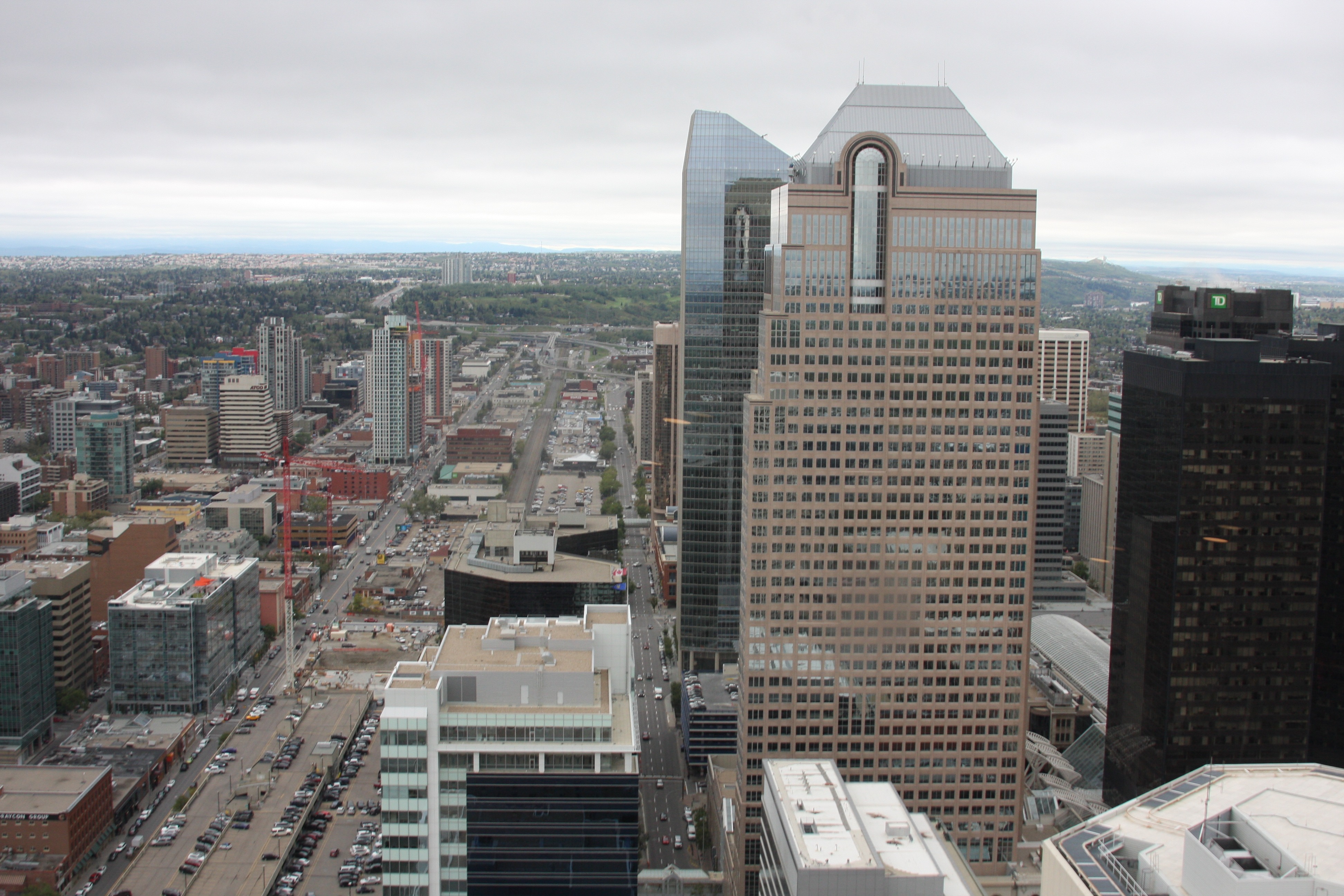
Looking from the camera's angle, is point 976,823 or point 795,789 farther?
point 976,823

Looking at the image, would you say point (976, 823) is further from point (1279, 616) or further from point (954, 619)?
point (1279, 616)

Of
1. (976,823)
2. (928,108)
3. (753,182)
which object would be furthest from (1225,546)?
(753,182)

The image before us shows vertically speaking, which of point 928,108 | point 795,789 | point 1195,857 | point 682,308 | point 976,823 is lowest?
point 976,823

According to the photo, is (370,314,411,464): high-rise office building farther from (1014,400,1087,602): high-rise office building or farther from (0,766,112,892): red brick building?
(0,766,112,892): red brick building

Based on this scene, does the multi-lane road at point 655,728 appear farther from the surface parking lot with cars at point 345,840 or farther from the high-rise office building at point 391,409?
the high-rise office building at point 391,409

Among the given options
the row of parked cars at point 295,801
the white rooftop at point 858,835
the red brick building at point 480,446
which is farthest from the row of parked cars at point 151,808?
the red brick building at point 480,446

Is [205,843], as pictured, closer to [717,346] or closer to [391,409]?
[717,346]

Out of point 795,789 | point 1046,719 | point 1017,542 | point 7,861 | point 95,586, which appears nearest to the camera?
point 795,789

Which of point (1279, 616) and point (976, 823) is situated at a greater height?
point (1279, 616)

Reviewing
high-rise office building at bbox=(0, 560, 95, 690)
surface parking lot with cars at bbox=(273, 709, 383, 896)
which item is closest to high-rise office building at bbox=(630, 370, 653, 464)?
high-rise office building at bbox=(0, 560, 95, 690)
